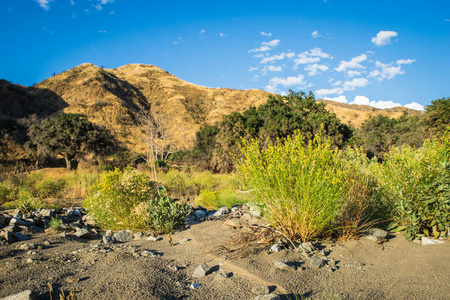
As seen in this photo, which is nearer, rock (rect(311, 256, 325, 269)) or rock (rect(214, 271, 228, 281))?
rock (rect(214, 271, 228, 281))

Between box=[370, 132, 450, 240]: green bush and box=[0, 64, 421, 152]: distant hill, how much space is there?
25796mm

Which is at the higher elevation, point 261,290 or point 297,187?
point 297,187

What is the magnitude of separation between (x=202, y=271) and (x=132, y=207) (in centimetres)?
314

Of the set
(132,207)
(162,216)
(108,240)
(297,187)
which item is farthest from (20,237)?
(297,187)

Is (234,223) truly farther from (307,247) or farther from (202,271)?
(202,271)

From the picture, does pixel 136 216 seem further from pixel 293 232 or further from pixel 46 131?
pixel 46 131

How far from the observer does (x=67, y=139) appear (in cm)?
2227

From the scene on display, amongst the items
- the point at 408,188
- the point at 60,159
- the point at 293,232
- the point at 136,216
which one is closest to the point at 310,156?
the point at 293,232

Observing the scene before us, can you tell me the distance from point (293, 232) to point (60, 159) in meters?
28.0

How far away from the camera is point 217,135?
23.6 meters

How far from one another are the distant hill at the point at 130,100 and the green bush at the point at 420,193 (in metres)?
25.8

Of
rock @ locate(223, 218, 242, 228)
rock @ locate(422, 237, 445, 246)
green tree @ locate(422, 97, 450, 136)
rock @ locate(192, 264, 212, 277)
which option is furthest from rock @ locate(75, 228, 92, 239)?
green tree @ locate(422, 97, 450, 136)

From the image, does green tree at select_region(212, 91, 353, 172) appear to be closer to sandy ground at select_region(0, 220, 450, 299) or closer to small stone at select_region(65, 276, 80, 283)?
sandy ground at select_region(0, 220, 450, 299)

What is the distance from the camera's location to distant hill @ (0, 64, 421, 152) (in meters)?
37.9
